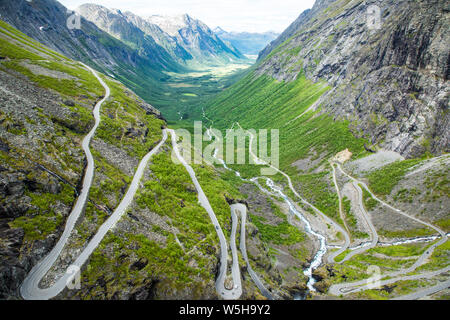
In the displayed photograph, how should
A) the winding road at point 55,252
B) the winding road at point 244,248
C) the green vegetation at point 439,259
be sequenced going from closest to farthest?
the winding road at point 55,252 < the winding road at point 244,248 < the green vegetation at point 439,259

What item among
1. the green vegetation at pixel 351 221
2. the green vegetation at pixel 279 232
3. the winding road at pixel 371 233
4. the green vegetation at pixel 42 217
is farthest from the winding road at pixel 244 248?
the green vegetation at pixel 42 217

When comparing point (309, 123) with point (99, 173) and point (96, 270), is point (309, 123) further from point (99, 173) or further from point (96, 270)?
point (96, 270)

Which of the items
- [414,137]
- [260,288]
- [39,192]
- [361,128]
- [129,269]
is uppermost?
[361,128]

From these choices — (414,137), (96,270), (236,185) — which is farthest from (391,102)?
(96,270)

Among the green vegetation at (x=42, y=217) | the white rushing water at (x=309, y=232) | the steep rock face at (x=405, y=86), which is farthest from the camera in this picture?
the steep rock face at (x=405, y=86)

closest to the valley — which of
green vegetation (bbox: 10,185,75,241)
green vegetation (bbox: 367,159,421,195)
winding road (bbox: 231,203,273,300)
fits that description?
green vegetation (bbox: 10,185,75,241)

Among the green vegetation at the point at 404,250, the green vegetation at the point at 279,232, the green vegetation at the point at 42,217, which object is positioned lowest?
the green vegetation at the point at 404,250

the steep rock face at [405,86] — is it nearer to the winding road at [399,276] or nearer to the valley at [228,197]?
the valley at [228,197]

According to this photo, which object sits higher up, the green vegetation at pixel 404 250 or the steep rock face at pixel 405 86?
the steep rock face at pixel 405 86

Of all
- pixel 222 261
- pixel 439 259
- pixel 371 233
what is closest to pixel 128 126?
pixel 222 261
